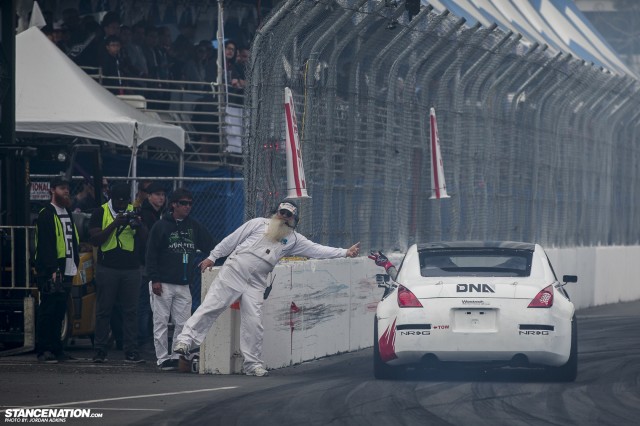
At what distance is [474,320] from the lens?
12.1 m

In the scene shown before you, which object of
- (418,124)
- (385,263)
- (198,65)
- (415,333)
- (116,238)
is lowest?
(415,333)

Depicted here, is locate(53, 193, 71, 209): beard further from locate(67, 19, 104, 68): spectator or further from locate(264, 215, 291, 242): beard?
locate(67, 19, 104, 68): spectator

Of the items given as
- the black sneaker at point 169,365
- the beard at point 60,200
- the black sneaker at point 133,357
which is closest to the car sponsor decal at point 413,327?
the black sneaker at point 169,365

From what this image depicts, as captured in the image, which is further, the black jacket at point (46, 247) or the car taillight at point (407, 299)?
the black jacket at point (46, 247)

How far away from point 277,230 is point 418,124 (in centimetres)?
541

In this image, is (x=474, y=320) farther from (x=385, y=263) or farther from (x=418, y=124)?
(x=418, y=124)

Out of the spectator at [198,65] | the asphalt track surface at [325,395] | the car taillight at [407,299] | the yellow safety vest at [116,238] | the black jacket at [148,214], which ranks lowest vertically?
the asphalt track surface at [325,395]

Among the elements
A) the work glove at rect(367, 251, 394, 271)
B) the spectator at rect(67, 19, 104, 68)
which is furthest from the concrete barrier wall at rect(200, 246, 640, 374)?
the spectator at rect(67, 19, 104, 68)

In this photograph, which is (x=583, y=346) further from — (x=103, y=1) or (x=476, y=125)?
(x=103, y=1)

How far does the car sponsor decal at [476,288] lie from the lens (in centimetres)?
1217

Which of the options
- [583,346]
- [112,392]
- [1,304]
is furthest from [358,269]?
[112,392]

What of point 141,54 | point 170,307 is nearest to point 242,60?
point 141,54

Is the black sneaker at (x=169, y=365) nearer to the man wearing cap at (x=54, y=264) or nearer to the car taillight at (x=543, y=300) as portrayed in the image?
the man wearing cap at (x=54, y=264)

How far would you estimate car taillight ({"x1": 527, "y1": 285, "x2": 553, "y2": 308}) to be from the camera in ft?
39.9
